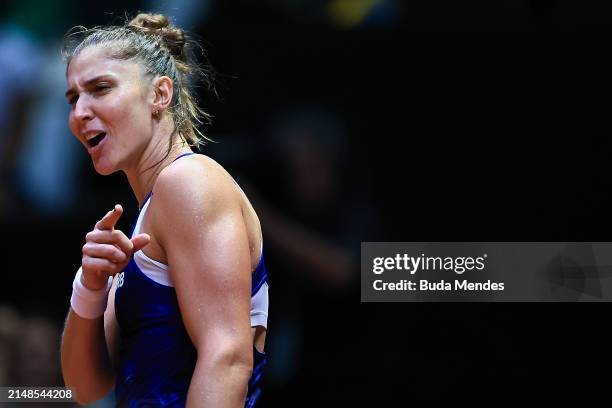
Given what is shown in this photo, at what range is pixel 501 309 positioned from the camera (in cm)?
372

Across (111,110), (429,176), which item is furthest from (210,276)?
(429,176)

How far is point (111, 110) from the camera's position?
2.19 metres

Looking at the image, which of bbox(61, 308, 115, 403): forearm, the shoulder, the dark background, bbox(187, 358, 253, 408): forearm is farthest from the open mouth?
the dark background

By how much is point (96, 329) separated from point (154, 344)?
0.84 ft

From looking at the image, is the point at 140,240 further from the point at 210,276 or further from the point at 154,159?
the point at 154,159

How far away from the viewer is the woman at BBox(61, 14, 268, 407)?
1.91 metres

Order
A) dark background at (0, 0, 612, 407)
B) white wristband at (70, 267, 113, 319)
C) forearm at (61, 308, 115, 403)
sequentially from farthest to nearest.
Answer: dark background at (0, 0, 612, 407), forearm at (61, 308, 115, 403), white wristband at (70, 267, 113, 319)

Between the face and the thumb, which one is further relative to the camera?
the face

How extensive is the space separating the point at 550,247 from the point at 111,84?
2093 mm

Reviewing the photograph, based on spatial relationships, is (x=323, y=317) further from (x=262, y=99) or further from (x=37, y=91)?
(x=37, y=91)

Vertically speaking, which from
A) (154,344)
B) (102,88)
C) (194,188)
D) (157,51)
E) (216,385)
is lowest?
(216,385)

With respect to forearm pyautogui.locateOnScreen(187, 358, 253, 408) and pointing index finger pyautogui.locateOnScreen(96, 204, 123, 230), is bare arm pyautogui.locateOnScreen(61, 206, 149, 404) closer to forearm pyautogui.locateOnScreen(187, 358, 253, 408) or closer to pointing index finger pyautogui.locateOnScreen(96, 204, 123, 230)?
pointing index finger pyautogui.locateOnScreen(96, 204, 123, 230)

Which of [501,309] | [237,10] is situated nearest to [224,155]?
[237,10]

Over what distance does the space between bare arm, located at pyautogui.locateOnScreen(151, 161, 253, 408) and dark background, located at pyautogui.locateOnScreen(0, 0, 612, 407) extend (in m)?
1.74
